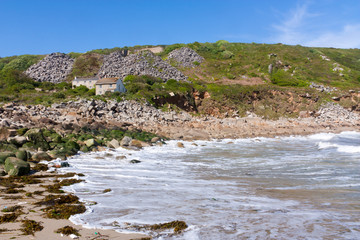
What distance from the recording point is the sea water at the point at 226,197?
5.30 metres

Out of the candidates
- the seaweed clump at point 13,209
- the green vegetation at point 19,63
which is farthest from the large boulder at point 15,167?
the green vegetation at point 19,63

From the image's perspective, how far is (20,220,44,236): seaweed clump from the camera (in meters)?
4.80

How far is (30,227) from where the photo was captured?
4.96 meters

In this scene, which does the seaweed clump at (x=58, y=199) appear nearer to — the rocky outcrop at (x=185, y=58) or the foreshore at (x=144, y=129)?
the foreshore at (x=144, y=129)

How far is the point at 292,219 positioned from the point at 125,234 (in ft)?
11.8

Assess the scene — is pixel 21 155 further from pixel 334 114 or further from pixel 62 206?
pixel 334 114

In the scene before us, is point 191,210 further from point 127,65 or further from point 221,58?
point 221,58

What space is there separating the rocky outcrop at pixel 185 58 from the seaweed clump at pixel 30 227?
60044 mm

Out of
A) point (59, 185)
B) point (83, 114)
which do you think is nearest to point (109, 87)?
point (83, 114)

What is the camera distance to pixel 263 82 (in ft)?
180

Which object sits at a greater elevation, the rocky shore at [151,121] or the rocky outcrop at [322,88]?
the rocky outcrop at [322,88]

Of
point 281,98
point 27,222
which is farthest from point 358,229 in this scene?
A: point 281,98

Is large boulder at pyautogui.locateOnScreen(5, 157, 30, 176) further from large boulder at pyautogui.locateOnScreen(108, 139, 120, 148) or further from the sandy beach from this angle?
large boulder at pyautogui.locateOnScreen(108, 139, 120, 148)

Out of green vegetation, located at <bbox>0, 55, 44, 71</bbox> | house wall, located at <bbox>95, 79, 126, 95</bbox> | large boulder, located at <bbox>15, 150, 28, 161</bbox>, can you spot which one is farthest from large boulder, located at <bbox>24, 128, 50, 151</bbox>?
green vegetation, located at <bbox>0, 55, 44, 71</bbox>
